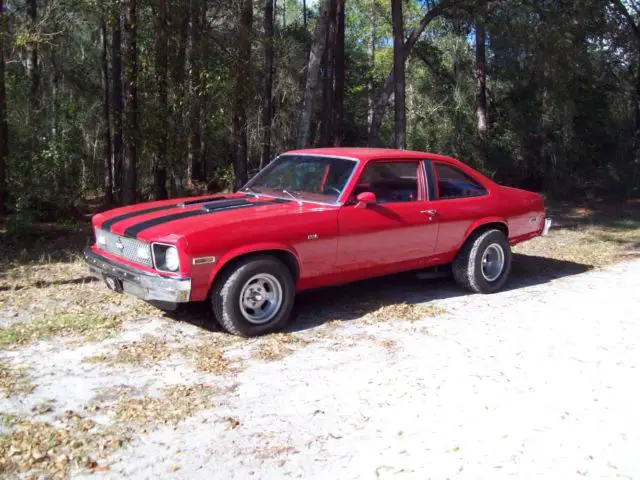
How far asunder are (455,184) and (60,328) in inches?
167

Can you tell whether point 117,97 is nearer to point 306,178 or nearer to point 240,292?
point 306,178

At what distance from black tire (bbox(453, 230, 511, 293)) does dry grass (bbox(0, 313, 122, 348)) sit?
365 cm

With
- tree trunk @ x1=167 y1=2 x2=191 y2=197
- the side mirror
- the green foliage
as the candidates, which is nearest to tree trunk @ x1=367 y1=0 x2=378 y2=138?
the green foliage

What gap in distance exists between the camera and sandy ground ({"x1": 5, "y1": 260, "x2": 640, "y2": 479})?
3.64m

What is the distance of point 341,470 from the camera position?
140 inches

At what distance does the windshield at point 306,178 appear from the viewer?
6328 millimetres

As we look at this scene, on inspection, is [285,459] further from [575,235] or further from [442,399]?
[575,235]

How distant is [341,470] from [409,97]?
21736 mm

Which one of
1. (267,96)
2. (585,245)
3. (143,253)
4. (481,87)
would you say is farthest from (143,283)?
(481,87)

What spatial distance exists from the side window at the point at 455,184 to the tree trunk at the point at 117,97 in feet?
20.9

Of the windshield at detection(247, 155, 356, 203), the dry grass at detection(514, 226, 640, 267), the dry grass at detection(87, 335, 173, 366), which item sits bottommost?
the dry grass at detection(87, 335, 173, 366)

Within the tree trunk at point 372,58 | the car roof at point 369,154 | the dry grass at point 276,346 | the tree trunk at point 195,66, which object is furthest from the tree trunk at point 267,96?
the dry grass at point 276,346

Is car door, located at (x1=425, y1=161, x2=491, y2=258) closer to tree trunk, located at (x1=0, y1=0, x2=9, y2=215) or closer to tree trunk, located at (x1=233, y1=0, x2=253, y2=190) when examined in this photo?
tree trunk, located at (x1=233, y1=0, x2=253, y2=190)

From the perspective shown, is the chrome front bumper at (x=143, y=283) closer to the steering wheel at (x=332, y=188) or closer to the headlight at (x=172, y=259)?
the headlight at (x=172, y=259)
